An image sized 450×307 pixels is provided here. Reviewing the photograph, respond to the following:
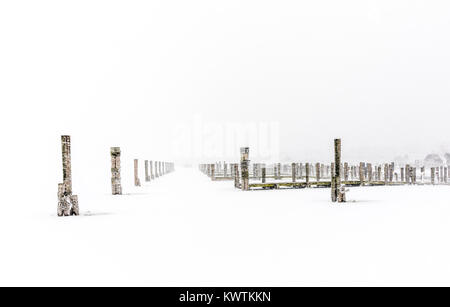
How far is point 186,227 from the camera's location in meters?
8.47

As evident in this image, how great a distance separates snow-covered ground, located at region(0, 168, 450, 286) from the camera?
491 cm

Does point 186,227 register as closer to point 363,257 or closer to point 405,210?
point 363,257

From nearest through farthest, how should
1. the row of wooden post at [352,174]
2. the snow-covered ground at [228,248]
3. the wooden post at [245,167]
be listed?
the snow-covered ground at [228,248]
the wooden post at [245,167]
the row of wooden post at [352,174]

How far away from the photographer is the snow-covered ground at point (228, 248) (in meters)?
4.91

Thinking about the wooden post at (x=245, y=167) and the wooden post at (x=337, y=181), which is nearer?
the wooden post at (x=337, y=181)

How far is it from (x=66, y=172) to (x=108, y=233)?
12.6 ft

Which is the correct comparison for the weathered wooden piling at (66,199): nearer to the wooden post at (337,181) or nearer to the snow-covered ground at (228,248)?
the snow-covered ground at (228,248)

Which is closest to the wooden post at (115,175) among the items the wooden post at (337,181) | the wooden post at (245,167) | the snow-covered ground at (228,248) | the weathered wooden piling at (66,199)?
the wooden post at (245,167)

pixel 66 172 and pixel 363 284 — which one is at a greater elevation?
pixel 66 172

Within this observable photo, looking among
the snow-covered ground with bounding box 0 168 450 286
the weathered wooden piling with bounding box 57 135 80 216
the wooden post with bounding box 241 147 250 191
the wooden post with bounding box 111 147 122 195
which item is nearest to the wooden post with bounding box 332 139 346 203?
the snow-covered ground with bounding box 0 168 450 286

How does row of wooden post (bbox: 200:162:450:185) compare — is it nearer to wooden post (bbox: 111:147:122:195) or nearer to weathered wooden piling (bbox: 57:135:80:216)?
wooden post (bbox: 111:147:122:195)

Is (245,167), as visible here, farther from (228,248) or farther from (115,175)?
(228,248)
